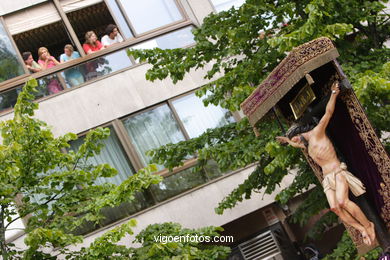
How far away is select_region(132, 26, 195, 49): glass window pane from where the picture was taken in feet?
60.5

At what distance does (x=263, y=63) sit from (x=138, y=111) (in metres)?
6.27

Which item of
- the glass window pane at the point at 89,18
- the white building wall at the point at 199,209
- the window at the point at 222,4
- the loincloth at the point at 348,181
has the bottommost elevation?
the loincloth at the point at 348,181

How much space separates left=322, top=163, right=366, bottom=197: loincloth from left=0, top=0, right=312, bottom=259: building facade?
7760 millimetres

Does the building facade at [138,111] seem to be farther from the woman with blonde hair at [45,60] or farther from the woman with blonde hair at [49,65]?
the woman with blonde hair at [45,60]

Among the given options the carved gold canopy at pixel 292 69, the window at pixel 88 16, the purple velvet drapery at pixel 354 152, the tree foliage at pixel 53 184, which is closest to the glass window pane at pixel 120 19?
the window at pixel 88 16

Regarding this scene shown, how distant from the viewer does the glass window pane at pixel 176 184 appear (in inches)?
676

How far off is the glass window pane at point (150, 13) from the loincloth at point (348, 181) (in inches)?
408

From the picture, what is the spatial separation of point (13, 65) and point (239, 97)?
865cm

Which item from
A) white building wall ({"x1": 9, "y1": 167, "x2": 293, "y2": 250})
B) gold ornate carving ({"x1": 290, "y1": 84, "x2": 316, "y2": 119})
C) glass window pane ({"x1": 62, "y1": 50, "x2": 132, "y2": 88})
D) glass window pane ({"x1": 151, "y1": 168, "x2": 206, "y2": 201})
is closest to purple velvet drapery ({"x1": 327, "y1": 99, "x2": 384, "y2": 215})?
gold ornate carving ({"x1": 290, "y1": 84, "x2": 316, "y2": 119})

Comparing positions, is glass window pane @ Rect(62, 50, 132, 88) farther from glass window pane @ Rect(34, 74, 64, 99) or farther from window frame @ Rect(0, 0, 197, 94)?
glass window pane @ Rect(34, 74, 64, 99)

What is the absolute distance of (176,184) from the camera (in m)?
17.2

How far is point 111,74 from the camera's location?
59.0ft

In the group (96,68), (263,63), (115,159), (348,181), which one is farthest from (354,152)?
(96,68)

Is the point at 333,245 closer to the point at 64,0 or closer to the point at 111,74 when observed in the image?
the point at 111,74
